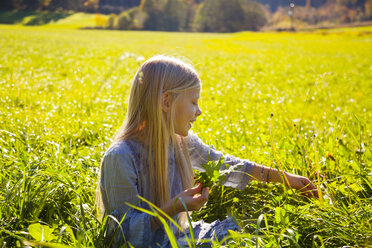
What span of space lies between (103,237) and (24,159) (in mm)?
1072

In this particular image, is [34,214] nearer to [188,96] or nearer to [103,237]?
[103,237]

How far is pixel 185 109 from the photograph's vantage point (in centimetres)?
204

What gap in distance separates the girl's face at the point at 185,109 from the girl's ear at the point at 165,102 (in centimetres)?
5

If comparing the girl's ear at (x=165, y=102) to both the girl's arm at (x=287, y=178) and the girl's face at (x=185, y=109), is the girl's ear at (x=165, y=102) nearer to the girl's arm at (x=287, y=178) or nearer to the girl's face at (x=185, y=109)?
the girl's face at (x=185, y=109)

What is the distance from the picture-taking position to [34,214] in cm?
204

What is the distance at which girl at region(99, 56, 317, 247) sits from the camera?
1.83 metres

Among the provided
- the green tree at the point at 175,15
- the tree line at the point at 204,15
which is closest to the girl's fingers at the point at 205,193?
the tree line at the point at 204,15

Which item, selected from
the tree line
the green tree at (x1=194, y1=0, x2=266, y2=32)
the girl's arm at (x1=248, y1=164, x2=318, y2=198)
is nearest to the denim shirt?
the girl's arm at (x1=248, y1=164, x2=318, y2=198)

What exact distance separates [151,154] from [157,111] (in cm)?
25

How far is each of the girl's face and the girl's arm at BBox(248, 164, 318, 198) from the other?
2.42 ft

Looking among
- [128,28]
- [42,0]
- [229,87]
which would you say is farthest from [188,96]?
[128,28]

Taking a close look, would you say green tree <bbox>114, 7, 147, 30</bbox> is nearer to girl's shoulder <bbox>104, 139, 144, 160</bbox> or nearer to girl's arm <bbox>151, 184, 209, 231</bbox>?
girl's shoulder <bbox>104, 139, 144, 160</bbox>

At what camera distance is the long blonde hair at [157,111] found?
76.4 inches

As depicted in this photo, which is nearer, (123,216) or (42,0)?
(123,216)
